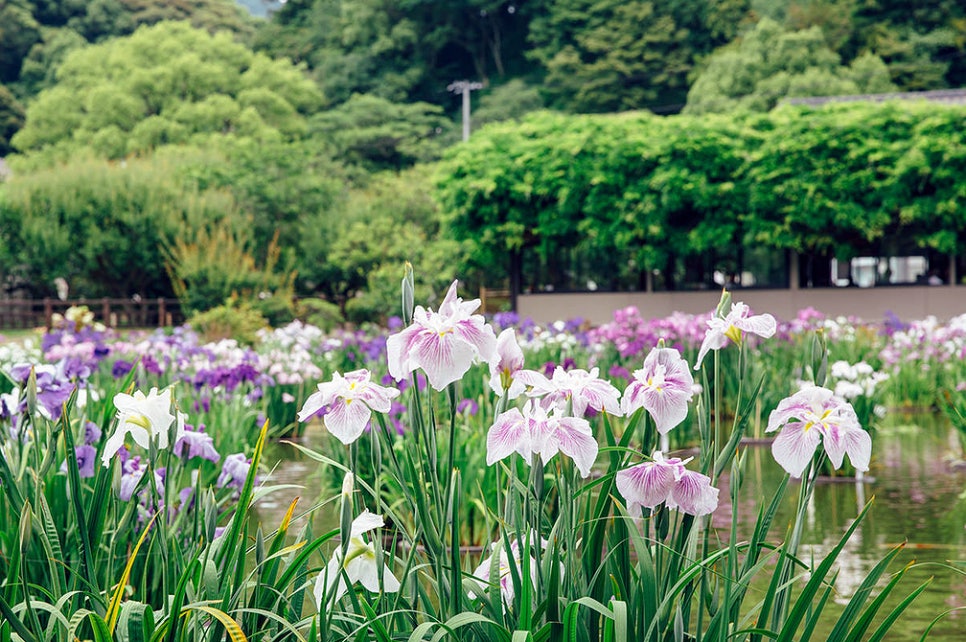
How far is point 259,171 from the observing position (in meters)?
25.4

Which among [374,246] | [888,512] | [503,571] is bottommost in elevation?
[888,512]

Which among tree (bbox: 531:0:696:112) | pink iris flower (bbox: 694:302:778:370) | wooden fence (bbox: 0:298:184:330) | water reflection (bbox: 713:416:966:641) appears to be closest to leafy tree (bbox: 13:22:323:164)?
wooden fence (bbox: 0:298:184:330)

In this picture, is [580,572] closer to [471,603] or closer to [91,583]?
[471,603]

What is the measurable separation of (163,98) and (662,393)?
1505 inches

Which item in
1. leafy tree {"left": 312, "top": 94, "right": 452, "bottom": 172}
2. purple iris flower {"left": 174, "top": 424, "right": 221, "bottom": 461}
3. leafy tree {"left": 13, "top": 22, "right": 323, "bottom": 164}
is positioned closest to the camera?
purple iris flower {"left": 174, "top": 424, "right": 221, "bottom": 461}

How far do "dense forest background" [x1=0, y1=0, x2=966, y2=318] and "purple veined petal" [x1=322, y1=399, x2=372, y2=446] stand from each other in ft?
58.6

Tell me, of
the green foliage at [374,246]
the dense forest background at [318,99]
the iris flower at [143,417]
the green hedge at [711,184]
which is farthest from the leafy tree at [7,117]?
the iris flower at [143,417]

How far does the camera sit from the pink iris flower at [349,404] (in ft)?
6.38

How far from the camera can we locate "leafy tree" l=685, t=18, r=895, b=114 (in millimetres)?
31250

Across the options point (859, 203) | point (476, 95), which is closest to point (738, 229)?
point (859, 203)

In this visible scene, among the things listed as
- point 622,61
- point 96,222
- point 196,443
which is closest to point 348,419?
point 196,443

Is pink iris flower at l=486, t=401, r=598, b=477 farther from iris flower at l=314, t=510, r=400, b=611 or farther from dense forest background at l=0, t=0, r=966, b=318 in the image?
dense forest background at l=0, t=0, r=966, b=318

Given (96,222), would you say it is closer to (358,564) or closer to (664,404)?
(358,564)

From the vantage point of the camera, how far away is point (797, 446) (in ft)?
6.47
